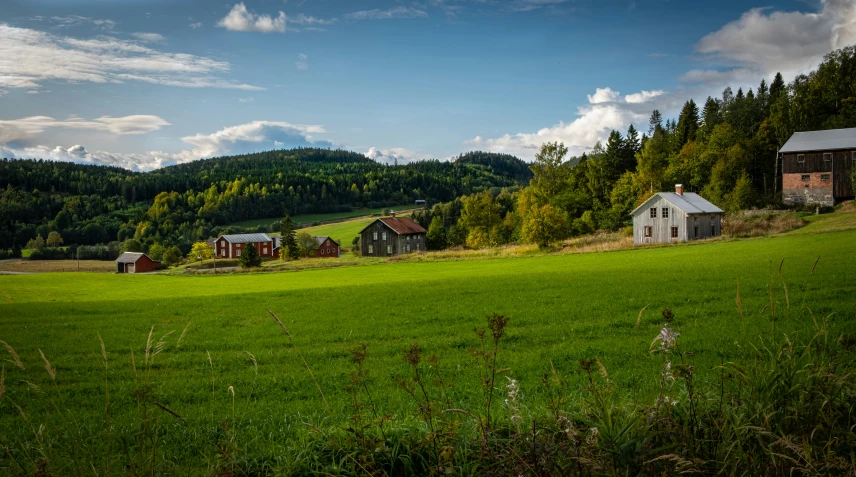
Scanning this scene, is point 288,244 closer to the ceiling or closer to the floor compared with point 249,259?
closer to the ceiling

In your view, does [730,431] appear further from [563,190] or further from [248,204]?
[248,204]

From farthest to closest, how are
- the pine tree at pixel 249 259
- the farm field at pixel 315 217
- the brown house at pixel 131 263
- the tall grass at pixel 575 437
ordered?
1. the farm field at pixel 315 217
2. the brown house at pixel 131 263
3. the pine tree at pixel 249 259
4. the tall grass at pixel 575 437

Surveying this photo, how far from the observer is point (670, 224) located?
167 feet

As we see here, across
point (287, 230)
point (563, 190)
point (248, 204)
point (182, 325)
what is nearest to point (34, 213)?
point (248, 204)

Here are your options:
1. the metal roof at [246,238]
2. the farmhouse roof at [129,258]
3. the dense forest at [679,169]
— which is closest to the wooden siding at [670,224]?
the dense forest at [679,169]

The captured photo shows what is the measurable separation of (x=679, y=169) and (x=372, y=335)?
2670 inches

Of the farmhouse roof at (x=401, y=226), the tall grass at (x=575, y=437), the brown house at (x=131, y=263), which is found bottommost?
the brown house at (x=131, y=263)

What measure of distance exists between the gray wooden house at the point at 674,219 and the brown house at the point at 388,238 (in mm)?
39402

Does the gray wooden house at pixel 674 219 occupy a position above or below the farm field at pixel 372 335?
above

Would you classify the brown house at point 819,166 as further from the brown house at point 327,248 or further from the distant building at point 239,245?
the distant building at point 239,245

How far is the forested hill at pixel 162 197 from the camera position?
117875 millimetres

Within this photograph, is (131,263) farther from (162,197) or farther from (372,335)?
(372,335)

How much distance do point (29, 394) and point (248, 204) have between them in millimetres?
145445

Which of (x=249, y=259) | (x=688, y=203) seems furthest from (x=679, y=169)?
(x=249, y=259)
